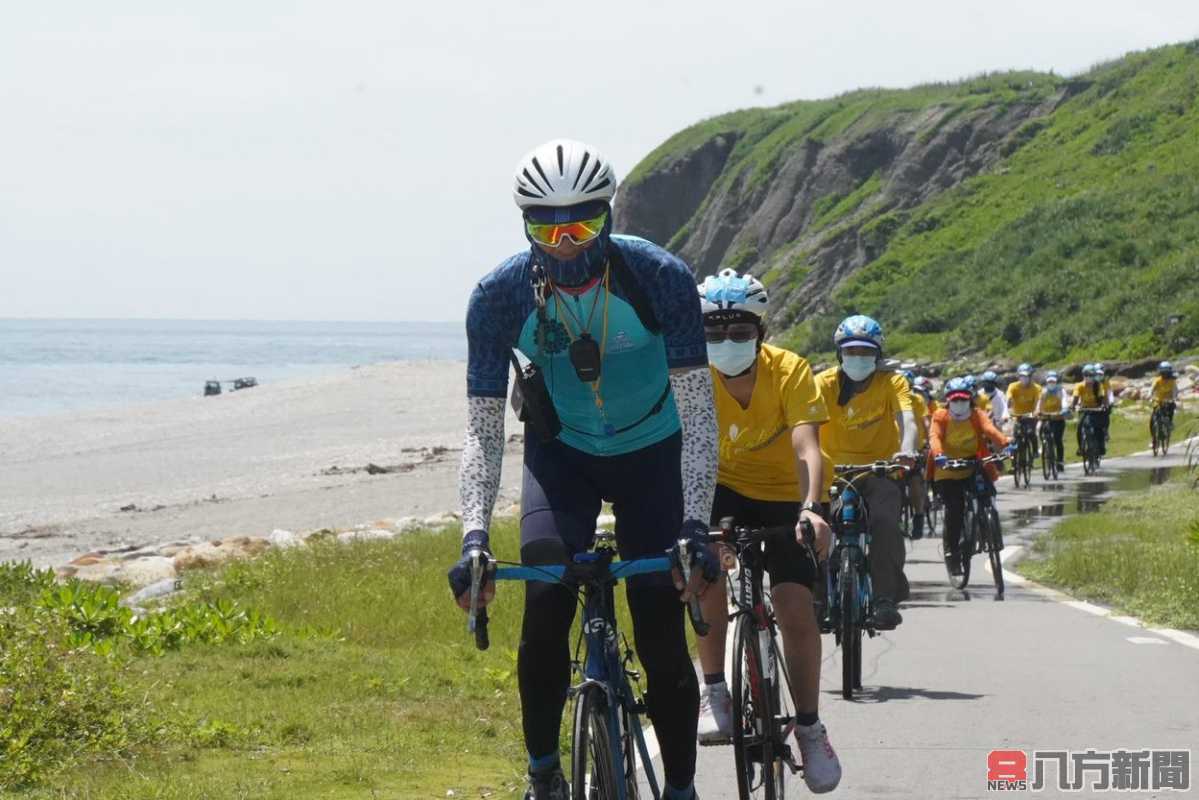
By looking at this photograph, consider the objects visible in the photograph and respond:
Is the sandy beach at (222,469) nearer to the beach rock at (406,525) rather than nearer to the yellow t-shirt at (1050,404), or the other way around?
the beach rock at (406,525)

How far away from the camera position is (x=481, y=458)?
533cm

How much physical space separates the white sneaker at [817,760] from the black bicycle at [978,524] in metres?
8.83

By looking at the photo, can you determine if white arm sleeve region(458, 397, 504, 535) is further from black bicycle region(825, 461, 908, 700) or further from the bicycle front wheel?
Result: the bicycle front wheel

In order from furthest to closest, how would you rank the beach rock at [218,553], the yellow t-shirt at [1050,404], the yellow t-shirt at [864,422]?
1. the yellow t-shirt at [1050,404]
2. the beach rock at [218,553]
3. the yellow t-shirt at [864,422]

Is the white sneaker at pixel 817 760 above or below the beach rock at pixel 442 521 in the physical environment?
above

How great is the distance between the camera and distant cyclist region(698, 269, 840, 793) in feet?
22.4

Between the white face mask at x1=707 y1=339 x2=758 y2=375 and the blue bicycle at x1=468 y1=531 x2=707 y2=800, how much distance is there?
2022 millimetres

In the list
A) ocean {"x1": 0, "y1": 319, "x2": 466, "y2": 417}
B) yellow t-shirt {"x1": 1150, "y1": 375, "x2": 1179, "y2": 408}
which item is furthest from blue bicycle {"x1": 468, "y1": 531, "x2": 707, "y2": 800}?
ocean {"x1": 0, "y1": 319, "x2": 466, "y2": 417}

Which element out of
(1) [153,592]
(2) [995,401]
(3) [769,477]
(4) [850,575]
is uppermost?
(3) [769,477]

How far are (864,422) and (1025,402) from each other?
766 inches

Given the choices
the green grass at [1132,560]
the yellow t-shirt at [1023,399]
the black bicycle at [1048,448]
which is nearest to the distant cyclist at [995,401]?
the green grass at [1132,560]

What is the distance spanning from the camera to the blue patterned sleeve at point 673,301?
5371mm

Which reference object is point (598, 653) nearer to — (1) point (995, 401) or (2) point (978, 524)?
(2) point (978, 524)

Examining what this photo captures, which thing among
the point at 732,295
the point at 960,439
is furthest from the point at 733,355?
the point at 960,439
